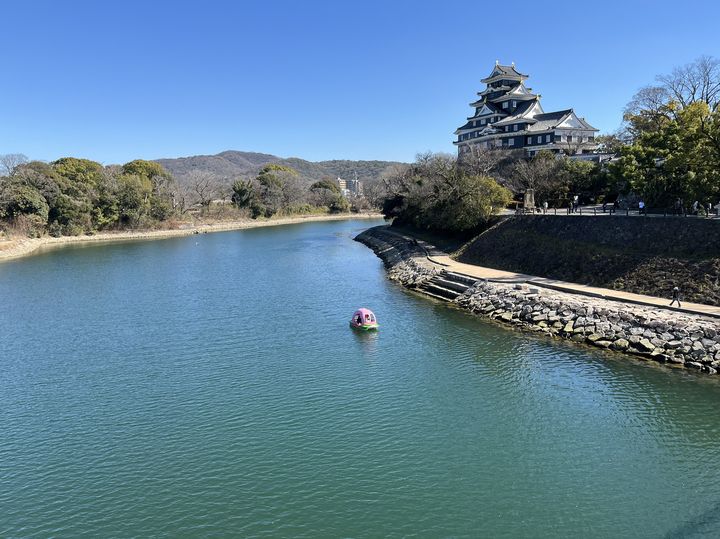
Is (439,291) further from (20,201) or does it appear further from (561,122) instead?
(20,201)

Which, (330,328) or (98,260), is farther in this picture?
(98,260)

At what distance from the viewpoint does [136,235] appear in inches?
3068

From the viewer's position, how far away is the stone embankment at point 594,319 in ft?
64.2

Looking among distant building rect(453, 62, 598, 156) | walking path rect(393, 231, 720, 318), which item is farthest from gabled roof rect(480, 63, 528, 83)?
walking path rect(393, 231, 720, 318)

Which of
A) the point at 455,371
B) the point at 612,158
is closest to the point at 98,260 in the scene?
the point at 455,371

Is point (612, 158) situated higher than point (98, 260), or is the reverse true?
point (612, 158)

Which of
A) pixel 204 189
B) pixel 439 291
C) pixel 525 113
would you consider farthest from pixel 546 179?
pixel 204 189

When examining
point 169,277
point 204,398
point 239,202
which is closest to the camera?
point 204,398

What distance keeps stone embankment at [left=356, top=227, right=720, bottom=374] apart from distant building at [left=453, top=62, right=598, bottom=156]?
3597 centimetres

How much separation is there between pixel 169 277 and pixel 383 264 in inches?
772

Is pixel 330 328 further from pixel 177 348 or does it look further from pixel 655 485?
pixel 655 485

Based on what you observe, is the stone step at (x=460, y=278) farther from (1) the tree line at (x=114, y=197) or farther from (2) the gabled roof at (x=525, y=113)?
(1) the tree line at (x=114, y=197)

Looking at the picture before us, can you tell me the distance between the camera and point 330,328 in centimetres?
2606

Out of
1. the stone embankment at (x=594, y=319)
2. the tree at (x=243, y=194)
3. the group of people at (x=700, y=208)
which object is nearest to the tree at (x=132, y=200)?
the tree at (x=243, y=194)
